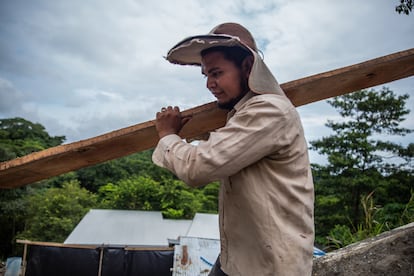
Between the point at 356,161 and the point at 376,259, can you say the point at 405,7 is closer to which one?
the point at 376,259

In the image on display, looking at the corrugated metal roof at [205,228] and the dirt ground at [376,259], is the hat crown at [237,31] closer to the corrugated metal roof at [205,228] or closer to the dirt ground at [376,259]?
the dirt ground at [376,259]

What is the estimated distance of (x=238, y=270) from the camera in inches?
50.2

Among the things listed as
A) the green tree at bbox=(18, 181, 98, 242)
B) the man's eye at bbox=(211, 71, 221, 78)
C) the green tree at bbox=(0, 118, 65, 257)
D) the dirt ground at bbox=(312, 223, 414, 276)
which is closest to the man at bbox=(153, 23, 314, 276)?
the man's eye at bbox=(211, 71, 221, 78)

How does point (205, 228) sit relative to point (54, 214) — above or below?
below

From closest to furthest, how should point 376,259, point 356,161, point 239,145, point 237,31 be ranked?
1. point 239,145
2. point 237,31
3. point 376,259
4. point 356,161

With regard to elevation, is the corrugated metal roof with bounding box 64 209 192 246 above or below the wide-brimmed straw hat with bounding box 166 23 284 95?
below

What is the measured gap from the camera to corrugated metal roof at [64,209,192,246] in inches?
610

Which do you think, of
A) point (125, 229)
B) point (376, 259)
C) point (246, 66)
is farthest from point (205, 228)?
point (246, 66)

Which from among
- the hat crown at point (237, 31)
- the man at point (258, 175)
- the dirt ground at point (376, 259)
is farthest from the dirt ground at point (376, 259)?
the hat crown at point (237, 31)

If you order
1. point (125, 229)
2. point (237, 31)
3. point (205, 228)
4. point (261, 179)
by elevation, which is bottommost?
point (125, 229)

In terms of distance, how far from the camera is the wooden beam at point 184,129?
155 cm

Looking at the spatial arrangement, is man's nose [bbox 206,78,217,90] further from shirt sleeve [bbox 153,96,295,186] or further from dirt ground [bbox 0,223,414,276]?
dirt ground [bbox 0,223,414,276]

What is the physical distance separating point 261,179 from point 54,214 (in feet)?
73.3

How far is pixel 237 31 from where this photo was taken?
1.58m
